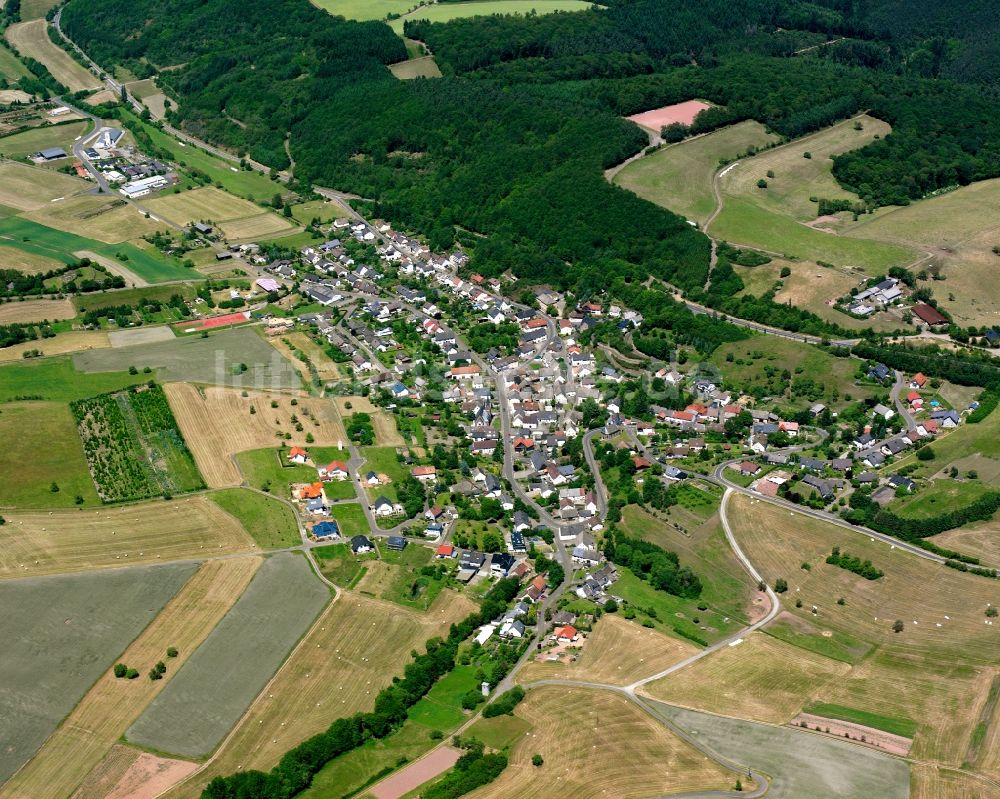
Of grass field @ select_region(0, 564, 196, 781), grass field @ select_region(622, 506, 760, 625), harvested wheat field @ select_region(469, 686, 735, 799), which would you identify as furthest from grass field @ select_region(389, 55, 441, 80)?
harvested wheat field @ select_region(469, 686, 735, 799)

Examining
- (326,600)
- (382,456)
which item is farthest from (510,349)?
(326,600)

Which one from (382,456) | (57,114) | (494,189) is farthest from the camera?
(57,114)

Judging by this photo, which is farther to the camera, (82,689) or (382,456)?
(382,456)

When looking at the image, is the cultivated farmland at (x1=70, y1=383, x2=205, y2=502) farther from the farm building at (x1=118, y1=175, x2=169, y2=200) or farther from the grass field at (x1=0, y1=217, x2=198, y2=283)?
the farm building at (x1=118, y1=175, x2=169, y2=200)

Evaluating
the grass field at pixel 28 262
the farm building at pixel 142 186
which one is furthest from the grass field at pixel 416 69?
the grass field at pixel 28 262

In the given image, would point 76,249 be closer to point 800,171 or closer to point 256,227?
point 256,227

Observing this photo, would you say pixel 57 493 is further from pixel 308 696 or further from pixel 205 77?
pixel 205 77

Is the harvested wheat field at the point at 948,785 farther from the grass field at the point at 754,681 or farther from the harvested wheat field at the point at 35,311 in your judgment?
the harvested wheat field at the point at 35,311
